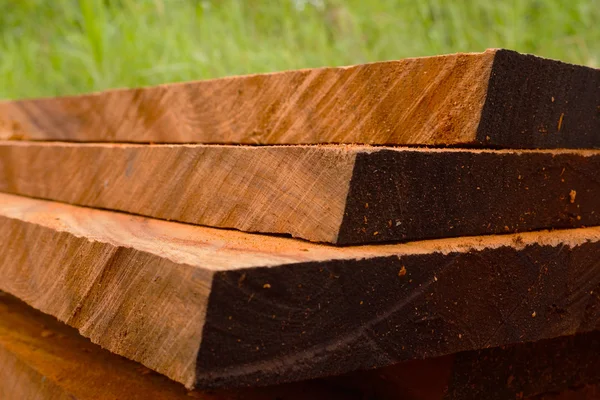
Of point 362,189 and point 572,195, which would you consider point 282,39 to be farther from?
point 362,189

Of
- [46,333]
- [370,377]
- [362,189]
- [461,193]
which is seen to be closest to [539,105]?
[461,193]

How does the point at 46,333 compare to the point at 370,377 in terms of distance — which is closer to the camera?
the point at 370,377

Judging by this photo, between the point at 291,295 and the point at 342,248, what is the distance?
154mm

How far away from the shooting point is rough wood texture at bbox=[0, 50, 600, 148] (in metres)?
1.35

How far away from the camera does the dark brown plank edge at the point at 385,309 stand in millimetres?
999

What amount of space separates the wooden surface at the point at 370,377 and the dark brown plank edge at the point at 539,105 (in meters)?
0.40

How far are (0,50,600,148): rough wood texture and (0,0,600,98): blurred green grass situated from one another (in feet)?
4.83

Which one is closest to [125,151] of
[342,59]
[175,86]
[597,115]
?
[175,86]

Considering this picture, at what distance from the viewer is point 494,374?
139cm

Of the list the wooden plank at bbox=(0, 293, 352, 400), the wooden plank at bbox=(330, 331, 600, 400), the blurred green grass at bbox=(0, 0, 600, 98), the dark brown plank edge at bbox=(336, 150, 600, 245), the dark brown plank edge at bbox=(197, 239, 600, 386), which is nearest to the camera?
the dark brown plank edge at bbox=(197, 239, 600, 386)

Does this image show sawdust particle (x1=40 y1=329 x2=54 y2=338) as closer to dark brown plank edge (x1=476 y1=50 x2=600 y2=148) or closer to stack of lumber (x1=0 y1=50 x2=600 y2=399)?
stack of lumber (x1=0 y1=50 x2=600 y2=399)

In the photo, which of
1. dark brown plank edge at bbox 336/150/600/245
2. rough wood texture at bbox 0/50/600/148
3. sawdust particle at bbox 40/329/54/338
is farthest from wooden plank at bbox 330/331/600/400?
sawdust particle at bbox 40/329/54/338

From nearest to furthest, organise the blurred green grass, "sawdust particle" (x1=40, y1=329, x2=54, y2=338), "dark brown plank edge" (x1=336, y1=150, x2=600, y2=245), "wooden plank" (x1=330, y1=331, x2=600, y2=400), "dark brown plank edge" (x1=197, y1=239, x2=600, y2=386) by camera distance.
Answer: "dark brown plank edge" (x1=197, y1=239, x2=600, y2=386)
"dark brown plank edge" (x1=336, y1=150, x2=600, y2=245)
"wooden plank" (x1=330, y1=331, x2=600, y2=400)
"sawdust particle" (x1=40, y1=329, x2=54, y2=338)
the blurred green grass

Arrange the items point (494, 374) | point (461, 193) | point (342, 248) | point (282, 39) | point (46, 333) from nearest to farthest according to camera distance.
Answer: point (342, 248) < point (461, 193) < point (494, 374) < point (46, 333) < point (282, 39)
